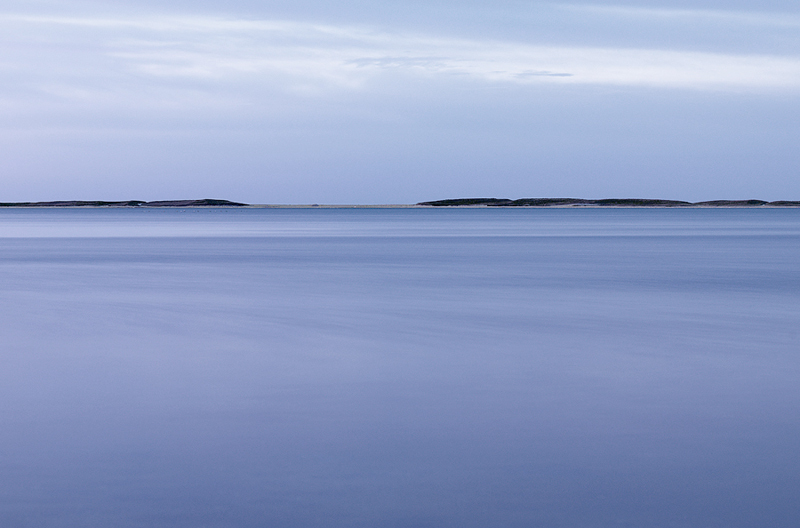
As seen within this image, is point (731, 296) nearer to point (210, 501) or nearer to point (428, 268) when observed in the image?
point (428, 268)

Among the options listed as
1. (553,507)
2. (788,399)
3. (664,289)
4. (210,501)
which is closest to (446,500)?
(553,507)

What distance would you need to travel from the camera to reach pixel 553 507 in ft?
15.9

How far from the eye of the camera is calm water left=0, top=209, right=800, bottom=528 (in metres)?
4.89

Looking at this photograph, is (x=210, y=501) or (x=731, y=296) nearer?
(x=210, y=501)

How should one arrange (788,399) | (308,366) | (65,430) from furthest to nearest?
(308,366)
(788,399)
(65,430)

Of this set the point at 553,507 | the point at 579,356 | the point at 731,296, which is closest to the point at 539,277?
the point at 731,296

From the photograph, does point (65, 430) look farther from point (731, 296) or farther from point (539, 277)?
point (539, 277)

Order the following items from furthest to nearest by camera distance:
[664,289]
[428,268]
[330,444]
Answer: [428,268] < [664,289] < [330,444]

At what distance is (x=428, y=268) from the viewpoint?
24375mm

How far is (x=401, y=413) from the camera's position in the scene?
694 centimetres

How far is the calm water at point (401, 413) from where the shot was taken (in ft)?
16.0

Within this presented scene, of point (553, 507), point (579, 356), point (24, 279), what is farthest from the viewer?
point (24, 279)

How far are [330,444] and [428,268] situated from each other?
1841 centimetres

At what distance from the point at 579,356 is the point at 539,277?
1159cm
